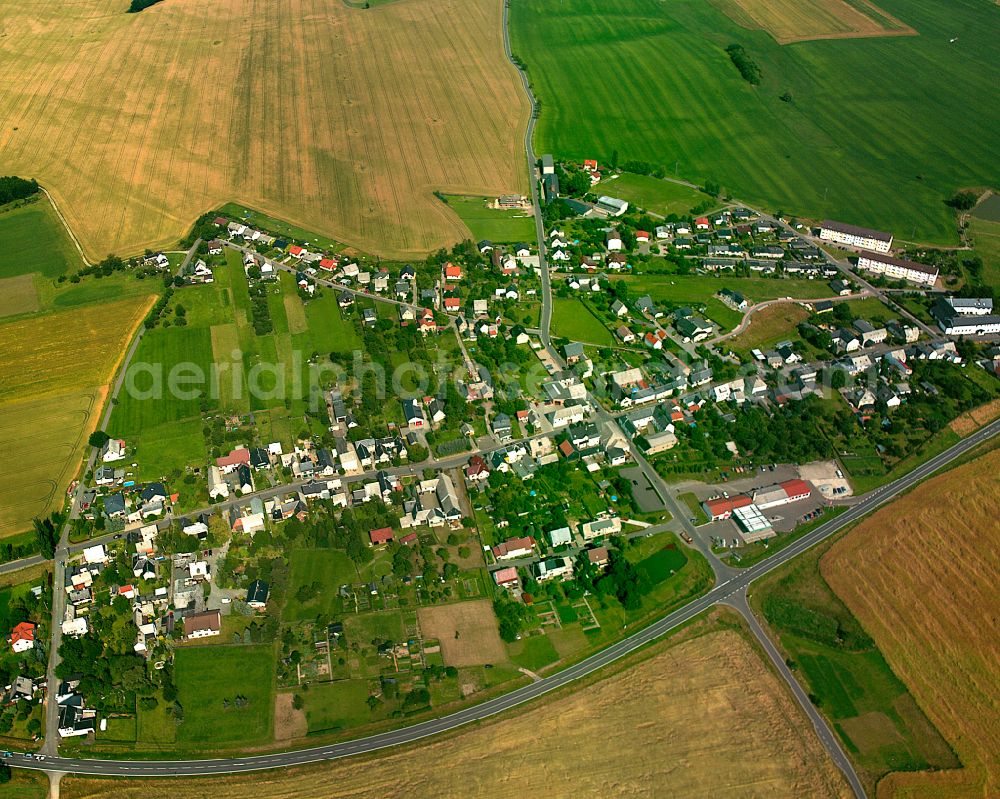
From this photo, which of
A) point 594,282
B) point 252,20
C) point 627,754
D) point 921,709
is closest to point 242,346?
point 594,282

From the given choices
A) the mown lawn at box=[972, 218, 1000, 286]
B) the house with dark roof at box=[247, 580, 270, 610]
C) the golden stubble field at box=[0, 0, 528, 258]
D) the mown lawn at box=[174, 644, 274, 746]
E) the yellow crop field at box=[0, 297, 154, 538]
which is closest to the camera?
the mown lawn at box=[174, 644, 274, 746]

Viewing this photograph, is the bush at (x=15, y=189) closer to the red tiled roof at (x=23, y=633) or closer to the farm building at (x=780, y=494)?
the red tiled roof at (x=23, y=633)

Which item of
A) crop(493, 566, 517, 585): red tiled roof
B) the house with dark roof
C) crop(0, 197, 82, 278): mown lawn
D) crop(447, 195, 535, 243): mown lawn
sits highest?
crop(447, 195, 535, 243): mown lawn

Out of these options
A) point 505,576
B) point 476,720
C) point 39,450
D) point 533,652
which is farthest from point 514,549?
point 39,450

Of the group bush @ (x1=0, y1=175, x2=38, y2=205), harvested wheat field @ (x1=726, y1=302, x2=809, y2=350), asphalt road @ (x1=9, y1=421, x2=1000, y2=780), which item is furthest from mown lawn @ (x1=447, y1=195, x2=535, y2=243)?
bush @ (x1=0, y1=175, x2=38, y2=205)

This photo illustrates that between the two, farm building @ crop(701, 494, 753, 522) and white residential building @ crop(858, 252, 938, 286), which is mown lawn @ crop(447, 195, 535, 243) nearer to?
white residential building @ crop(858, 252, 938, 286)

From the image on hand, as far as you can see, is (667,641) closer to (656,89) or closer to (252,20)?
(656,89)
